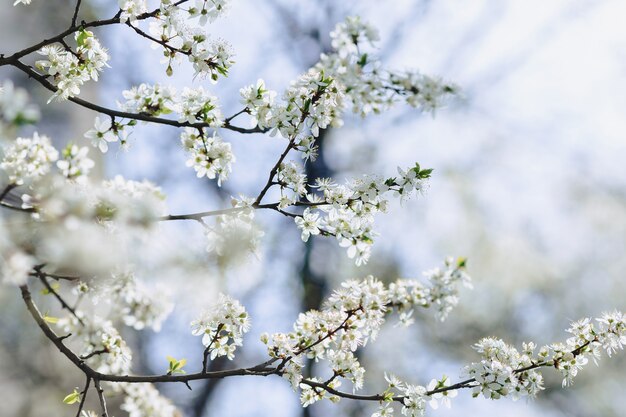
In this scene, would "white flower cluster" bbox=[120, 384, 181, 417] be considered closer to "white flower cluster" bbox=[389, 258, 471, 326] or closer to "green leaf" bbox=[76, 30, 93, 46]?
"white flower cluster" bbox=[389, 258, 471, 326]

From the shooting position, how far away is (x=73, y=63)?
2.14 metres

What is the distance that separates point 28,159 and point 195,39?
0.66 metres

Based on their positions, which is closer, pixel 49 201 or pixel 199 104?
pixel 49 201

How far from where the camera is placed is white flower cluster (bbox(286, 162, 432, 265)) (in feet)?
7.07

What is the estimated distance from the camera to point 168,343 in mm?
7625

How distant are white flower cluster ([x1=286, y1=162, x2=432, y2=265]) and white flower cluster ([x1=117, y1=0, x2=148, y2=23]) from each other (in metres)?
0.69

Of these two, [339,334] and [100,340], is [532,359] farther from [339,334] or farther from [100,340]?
[100,340]

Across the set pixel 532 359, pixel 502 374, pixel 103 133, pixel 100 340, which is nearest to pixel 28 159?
pixel 103 133

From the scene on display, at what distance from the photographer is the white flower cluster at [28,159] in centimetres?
187

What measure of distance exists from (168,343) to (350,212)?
5.91m

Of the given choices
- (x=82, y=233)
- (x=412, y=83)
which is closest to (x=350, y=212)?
(x=412, y=83)

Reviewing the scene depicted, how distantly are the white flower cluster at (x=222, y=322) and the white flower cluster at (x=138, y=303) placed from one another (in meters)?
0.13

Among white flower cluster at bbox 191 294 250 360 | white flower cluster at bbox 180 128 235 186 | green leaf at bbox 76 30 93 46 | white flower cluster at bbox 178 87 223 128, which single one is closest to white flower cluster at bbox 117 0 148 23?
green leaf at bbox 76 30 93 46

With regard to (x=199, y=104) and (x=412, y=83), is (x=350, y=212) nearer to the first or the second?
(x=412, y=83)
